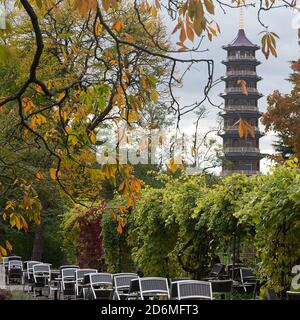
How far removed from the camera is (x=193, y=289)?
35.4 feet

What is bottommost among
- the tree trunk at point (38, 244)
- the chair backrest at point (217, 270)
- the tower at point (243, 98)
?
the chair backrest at point (217, 270)

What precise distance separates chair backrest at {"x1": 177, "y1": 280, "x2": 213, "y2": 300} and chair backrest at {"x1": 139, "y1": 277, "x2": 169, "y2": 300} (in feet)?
3.81

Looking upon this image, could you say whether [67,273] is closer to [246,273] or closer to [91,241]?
[246,273]

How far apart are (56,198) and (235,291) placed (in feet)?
36.4

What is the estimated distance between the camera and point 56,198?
85.3 feet

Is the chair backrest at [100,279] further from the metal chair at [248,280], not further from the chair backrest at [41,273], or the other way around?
the chair backrest at [41,273]

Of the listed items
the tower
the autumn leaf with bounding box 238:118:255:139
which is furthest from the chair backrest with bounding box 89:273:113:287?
the tower

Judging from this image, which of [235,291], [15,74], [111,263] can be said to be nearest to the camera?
[235,291]

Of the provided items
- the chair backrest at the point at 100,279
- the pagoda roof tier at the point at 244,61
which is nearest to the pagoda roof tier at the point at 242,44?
the pagoda roof tier at the point at 244,61

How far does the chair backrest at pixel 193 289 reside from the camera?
10.7m

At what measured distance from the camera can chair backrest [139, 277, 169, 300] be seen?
1187cm

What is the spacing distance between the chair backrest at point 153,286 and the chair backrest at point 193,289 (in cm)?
116

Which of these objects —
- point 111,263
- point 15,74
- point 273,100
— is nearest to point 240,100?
point 273,100
